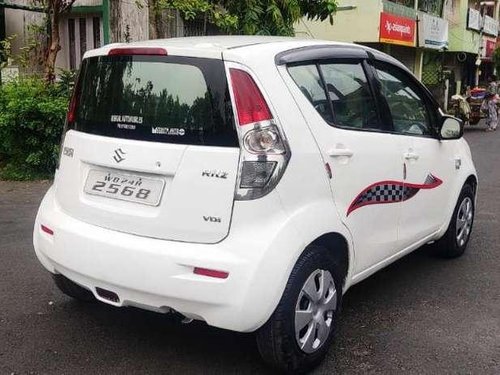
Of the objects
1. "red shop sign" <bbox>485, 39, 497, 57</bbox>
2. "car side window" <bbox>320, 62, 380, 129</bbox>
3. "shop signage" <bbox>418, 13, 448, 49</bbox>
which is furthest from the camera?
"red shop sign" <bbox>485, 39, 497, 57</bbox>

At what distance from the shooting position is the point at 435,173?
4.48 meters

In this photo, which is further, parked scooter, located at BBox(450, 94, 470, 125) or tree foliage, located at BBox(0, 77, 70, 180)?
parked scooter, located at BBox(450, 94, 470, 125)

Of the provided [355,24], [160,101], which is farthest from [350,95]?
[355,24]

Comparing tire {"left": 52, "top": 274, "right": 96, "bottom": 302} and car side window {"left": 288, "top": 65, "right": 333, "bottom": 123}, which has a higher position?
car side window {"left": 288, "top": 65, "right": 333, "bottom": 123}

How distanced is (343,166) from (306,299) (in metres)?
0.75

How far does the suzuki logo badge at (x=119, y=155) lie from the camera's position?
124 inches

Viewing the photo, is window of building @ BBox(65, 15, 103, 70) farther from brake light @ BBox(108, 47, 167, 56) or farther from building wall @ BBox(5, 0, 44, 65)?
brake light @ BBox(108, 47, 167, 56)

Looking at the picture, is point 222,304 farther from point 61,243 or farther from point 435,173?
point 435,173

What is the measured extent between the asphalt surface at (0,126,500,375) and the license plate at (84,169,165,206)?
2.99 ft

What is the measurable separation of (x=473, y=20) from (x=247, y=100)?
93.5 feet

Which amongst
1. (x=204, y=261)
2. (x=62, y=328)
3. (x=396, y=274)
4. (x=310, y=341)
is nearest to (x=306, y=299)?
(x=310, y=341)

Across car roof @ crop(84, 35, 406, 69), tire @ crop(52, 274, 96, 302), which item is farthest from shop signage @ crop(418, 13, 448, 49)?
tire @ crop(52, 274, 96, 302)

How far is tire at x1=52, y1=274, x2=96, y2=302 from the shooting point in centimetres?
391

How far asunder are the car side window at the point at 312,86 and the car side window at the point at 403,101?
2.42 feet
